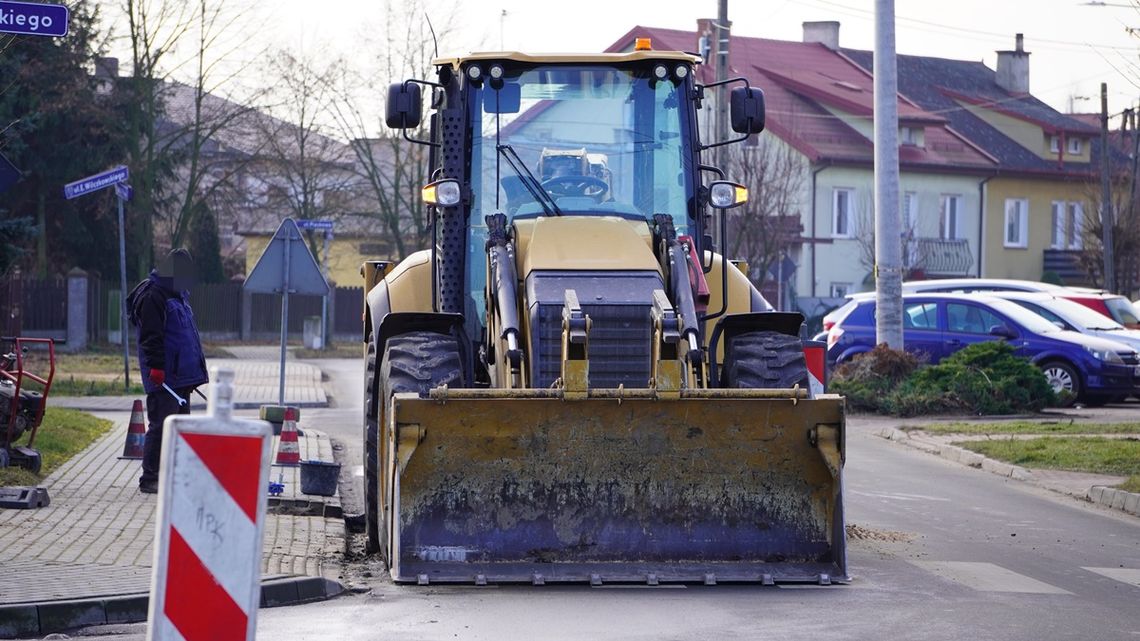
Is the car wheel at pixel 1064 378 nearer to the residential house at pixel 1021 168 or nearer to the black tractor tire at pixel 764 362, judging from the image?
the black tractor tire at pixel 764 362

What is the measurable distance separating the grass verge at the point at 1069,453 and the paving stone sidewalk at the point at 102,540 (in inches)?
299

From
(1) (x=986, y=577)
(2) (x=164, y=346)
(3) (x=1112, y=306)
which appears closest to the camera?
(1) (x=986, y=577)

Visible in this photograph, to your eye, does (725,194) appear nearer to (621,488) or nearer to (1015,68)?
(621,488)

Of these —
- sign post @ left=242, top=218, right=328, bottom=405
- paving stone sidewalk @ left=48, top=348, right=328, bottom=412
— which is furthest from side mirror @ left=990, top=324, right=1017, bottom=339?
sign post @ left=242, top=218, right=328, bottom=405

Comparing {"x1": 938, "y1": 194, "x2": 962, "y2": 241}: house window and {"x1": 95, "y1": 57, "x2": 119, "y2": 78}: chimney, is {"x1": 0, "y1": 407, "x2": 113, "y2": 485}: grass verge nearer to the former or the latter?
{"x1": 95, "y1": 57, "x2": 119, "y2": 78}: chimney

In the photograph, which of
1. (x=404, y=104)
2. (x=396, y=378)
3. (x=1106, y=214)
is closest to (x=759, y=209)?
(x=1106, y=214)

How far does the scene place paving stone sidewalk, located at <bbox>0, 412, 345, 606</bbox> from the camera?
8.22m

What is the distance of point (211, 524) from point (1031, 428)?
679 inches

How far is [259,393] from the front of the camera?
26.4 metres

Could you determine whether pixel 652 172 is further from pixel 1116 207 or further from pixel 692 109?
pixel 1116 207

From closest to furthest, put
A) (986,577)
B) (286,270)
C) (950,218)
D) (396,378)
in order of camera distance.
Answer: (396,378) < (986,577) < (286,270) < (950,218)

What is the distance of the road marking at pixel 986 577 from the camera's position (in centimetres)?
902

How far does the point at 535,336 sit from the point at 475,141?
1.70m

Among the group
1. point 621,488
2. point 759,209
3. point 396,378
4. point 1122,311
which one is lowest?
point 621,488
